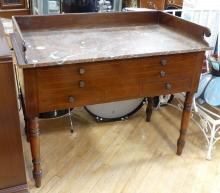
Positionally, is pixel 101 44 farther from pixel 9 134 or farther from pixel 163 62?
pixel 9 134

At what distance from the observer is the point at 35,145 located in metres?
1.42

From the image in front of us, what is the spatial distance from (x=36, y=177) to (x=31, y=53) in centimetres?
67

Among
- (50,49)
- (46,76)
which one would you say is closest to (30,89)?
(46,76)

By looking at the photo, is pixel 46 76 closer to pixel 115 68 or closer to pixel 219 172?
pixel 115 68

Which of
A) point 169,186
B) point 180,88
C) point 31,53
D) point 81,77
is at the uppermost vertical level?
point 31,53

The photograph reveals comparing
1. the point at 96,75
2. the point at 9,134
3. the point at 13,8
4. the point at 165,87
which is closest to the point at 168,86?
the point at 165,87

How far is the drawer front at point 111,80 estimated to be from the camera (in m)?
1.27

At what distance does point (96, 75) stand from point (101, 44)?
0.61 ft

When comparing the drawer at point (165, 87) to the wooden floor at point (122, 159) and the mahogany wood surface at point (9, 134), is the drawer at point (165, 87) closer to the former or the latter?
the wooden floor at point (122, 159)

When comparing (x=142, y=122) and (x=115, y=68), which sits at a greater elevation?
(x=115, y=68)

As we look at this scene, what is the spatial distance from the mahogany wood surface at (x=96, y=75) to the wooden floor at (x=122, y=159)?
0.82 ft

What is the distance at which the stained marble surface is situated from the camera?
4.09 feet

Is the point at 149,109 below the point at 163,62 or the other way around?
below

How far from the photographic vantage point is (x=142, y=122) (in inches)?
86.4
